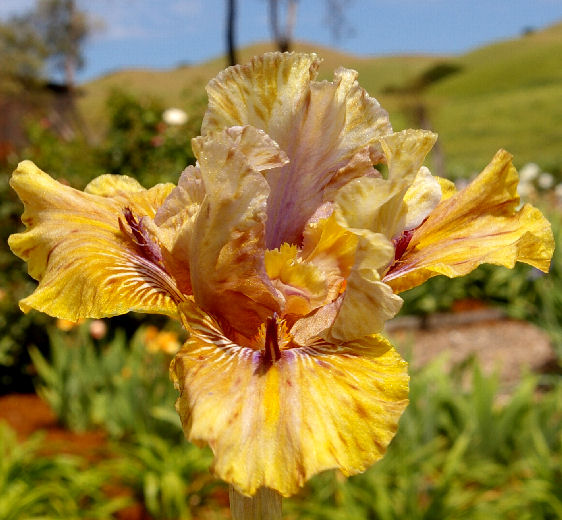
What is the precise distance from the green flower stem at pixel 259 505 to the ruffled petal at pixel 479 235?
0.30 metres

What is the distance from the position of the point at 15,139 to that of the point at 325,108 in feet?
90.8

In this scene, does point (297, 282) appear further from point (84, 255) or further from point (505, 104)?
point (505, 104)

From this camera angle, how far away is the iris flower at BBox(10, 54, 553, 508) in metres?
0.61

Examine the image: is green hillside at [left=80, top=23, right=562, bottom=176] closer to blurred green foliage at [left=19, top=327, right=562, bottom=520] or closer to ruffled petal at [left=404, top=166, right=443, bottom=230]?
blurred green foliage at [left=19, top=327, right=562, bottom=520]

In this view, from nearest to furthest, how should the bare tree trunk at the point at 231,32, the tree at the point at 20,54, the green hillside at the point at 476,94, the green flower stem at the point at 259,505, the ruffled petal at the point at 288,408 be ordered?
the ruffled petal at the point at 288,408 → the green flower stem at the point at 259,505 → the bare tree trunk at the point at 231,32 → the green hillside at the point at 476,94 → the tree at the point at 20,54

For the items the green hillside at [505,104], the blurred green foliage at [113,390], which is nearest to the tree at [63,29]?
the green hillside at [505,104]

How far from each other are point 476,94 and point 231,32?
41517mm

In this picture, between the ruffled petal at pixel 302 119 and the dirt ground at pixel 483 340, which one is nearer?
the ruffled petal at pixel 302 119

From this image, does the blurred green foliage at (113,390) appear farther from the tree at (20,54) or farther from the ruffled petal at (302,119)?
the tree at (20,54)

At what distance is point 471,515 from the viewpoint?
8.70 ft

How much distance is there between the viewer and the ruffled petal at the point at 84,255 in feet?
2.48

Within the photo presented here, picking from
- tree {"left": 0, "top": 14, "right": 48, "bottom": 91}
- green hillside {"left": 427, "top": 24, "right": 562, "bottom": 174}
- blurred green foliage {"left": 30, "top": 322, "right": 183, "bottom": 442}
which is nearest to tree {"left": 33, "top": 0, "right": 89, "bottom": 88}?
tree {"left": 0, "top": 14, "right": 48, "bottom": 91}

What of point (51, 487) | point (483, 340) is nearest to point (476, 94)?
point (483, 340)

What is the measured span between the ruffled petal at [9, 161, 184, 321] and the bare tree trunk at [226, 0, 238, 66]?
4.29 m
